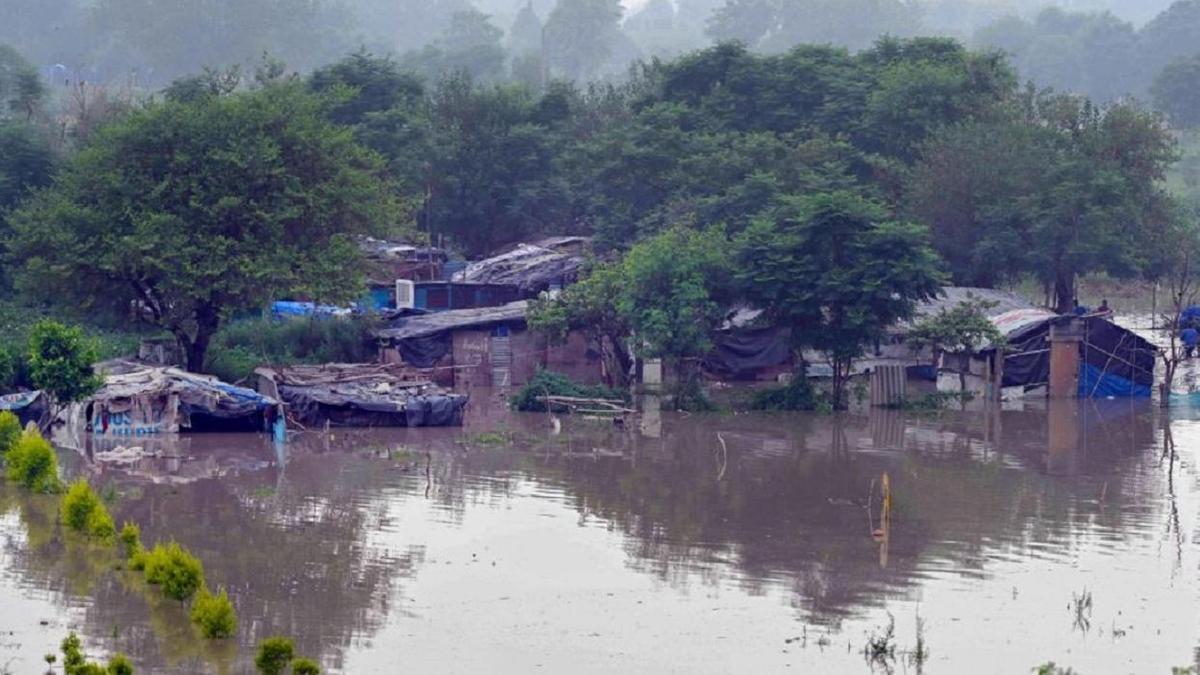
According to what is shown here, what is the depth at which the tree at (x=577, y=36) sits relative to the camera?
305 feet

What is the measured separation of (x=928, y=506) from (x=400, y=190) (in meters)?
21.8

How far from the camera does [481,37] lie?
88688 millimetres

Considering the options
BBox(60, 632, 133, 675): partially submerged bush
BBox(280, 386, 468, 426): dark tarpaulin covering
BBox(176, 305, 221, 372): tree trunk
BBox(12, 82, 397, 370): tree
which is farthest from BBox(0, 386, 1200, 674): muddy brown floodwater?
BBox(176, 305, 221, 372): tree trunk

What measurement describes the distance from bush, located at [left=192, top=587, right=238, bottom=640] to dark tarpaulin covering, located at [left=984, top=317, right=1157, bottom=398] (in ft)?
69.6

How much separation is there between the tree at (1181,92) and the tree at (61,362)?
A: 5077 centimetres

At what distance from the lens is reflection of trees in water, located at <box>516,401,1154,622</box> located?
17.2 meters

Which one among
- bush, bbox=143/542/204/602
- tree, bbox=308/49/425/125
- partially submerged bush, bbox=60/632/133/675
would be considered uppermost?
tree, bbox=308/49/425/125

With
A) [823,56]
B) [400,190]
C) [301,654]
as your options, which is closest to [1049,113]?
[823,56]

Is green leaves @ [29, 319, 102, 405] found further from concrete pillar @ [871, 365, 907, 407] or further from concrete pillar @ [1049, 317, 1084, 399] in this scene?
concrete pillar @ [1049, 317, 1084, 399]

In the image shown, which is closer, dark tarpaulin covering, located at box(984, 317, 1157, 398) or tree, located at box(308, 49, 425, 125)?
dark tarpaulin covering, located at box(984, 317, 1157, 398)

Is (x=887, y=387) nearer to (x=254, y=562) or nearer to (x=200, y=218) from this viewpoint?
(x=200, y=218)

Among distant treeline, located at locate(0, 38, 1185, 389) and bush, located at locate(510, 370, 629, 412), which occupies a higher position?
distant treeline, located at locate(0, 38, 1185, 389)

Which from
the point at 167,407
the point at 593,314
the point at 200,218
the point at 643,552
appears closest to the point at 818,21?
the point at 593,314

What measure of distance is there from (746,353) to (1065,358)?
20.5 feet
